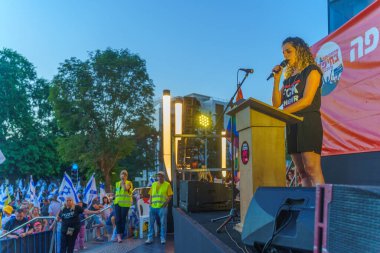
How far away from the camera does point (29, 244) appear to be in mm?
7094

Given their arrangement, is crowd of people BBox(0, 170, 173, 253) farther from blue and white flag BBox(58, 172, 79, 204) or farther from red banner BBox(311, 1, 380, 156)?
red banner BBox(311, 1, 380, 156)

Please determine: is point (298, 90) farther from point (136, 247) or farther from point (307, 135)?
point (136, 247)

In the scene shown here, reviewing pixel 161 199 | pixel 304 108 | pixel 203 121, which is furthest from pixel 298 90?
pixel 203 121

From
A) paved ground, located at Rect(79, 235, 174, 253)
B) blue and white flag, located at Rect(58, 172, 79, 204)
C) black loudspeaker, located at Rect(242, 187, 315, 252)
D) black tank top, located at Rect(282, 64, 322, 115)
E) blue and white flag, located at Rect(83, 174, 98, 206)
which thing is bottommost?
paved ground, located at Rect(79, 235, 174, 253)

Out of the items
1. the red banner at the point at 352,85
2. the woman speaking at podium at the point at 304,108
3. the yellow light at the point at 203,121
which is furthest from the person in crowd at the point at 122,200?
the woman speaking at podium at the point at 304,108

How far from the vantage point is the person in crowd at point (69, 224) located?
7789mm

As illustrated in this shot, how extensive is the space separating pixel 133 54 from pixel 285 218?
2749cm

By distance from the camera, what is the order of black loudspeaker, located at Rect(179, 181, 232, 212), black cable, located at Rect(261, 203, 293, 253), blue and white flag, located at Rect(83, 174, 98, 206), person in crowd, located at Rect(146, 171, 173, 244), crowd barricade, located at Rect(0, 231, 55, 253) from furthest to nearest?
blue and white flag, located at Rect(83, 174, 98, 206) → person in crowd, located at Rect(146, 171, 173, 244) → crowd barricade, located at Rect(0, 231, 55, 253) → black loudspeaker, located at Rect(179, 181, 232, 212) → black cable, located at Rect(261, 203, 293, 253)

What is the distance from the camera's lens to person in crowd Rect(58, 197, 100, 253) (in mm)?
7789

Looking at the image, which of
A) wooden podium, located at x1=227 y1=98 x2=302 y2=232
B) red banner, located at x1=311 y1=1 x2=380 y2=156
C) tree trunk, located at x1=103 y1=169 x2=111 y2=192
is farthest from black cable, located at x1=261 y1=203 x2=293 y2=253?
tree trunk, located at x1=103 y1=169 x2=111 y2=192

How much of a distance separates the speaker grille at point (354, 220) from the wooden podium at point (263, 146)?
4.87 ft

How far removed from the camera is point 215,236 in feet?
9.12

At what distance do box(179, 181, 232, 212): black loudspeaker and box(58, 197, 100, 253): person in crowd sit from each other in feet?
11.1

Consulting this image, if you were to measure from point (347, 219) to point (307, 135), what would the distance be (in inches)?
69.2
